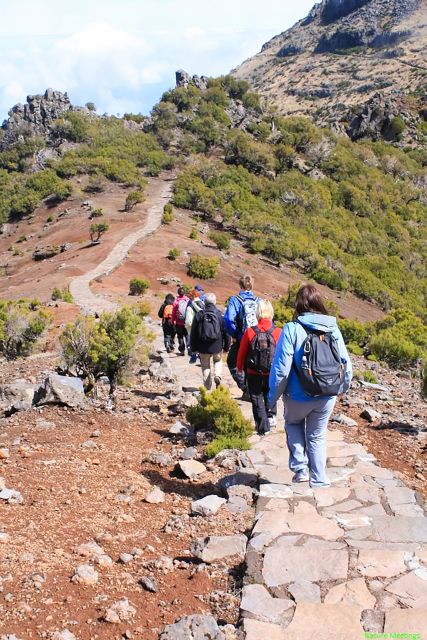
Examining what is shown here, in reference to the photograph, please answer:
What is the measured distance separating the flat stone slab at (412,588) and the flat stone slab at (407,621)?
0.07 metres

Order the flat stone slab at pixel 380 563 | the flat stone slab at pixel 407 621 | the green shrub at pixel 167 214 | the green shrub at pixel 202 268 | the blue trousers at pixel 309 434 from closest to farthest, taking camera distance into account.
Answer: the flat stone slab at pixel 407 621 < the flat stone slab at pixel 380 563 < the blue trousers at pixel 309 434 < the green shrub at pixel 202 268 < the green shrub at pixel 167 214

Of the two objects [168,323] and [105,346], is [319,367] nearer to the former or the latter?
[105,346]

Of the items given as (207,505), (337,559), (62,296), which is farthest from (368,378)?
(62,296)

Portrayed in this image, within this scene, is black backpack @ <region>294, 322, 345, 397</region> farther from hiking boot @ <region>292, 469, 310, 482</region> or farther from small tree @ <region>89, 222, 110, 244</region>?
small tree @ <region>89, 222, 110, 244</region>

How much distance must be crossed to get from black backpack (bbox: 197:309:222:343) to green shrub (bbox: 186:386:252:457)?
49.6 inches

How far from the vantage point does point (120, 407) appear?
7719mm

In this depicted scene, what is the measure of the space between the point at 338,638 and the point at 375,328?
61.2 feet

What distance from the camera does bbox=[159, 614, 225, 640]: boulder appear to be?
10.2 feet

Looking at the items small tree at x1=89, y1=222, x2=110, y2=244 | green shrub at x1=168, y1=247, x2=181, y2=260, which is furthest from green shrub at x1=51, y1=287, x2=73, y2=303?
small tree at x1=89, y1=222, x2=110, y2=244

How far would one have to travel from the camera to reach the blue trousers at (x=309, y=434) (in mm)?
4488

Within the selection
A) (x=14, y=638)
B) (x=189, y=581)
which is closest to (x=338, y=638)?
(x=189, y=581)

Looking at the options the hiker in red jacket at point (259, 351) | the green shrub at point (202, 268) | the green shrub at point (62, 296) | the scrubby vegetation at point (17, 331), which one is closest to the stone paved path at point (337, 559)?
the hiker in red jacket at point (259, 351)

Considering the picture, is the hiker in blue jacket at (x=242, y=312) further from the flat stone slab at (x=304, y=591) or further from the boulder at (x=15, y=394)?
the flat stone slab at (x=304, y=591)

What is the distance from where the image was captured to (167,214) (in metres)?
33.8
